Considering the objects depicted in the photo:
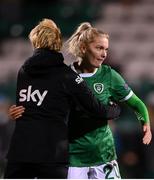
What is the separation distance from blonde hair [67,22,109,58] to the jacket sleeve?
0.37 metres

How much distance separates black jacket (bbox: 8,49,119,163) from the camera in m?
3.97

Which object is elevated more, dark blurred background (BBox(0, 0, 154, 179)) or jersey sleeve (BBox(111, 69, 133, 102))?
jersey sleeve (BBox(111, 69, 133, 102))

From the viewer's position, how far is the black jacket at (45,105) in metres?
3.97

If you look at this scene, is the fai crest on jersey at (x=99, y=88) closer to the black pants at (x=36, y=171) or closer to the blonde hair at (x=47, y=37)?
the blonde hair at (x=47, y=37)

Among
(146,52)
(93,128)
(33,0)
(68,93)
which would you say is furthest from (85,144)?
(33,0)

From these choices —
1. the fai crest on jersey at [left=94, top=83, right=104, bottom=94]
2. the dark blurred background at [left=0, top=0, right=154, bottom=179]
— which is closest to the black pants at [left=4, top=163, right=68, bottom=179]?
the fai crest on jersey at [left=94, top=83, right=104, bottom=94]

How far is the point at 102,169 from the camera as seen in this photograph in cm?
444

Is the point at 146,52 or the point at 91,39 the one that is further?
the point at 146,52

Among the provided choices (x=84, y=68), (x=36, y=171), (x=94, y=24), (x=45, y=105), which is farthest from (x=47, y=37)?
(x=94, y=24)

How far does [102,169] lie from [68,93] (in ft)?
2.06

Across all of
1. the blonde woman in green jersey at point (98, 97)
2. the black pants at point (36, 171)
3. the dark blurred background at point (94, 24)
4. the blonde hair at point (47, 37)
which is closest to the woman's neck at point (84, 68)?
the blonde woman in green jersey at point (98, 97)

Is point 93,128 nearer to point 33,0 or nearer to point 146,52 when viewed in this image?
point 146,52

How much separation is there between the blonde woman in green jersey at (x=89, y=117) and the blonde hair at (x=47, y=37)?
0.36 metres

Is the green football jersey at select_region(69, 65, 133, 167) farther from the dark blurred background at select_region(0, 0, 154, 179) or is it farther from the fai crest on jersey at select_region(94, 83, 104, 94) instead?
the dark blurred background at select_region(0, 0, 154, 179)
